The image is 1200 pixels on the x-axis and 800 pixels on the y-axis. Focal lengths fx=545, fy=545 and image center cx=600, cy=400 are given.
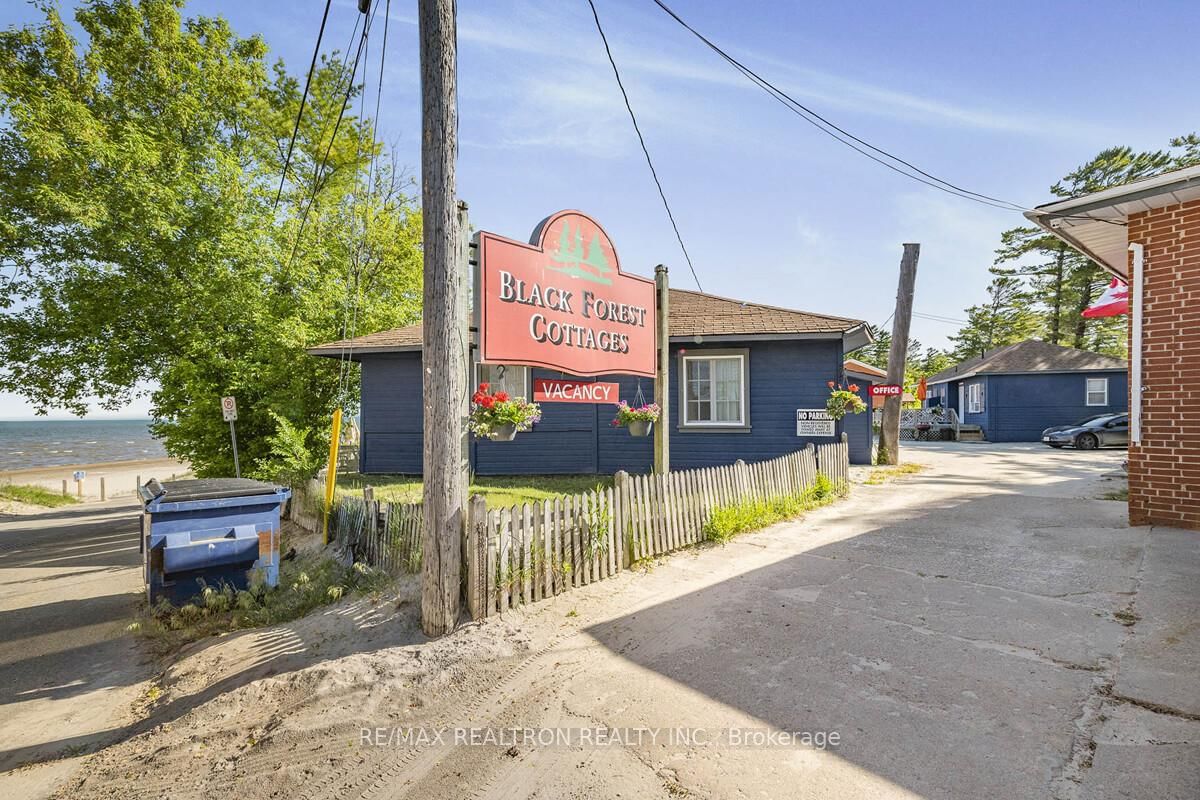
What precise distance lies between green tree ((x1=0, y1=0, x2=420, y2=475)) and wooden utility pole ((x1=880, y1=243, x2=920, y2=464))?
14.5 m

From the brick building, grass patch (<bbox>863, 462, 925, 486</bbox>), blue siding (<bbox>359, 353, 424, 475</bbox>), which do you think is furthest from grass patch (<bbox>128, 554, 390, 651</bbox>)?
grass patch (<bbox>863, 462, 925, 486</bbox>)

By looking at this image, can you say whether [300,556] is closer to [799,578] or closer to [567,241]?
[567,241]

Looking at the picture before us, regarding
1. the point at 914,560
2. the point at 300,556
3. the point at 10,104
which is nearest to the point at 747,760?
the point at 914,560

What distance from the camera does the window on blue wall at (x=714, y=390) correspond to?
42.6ft

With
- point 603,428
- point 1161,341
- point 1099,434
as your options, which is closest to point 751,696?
point 1161,341

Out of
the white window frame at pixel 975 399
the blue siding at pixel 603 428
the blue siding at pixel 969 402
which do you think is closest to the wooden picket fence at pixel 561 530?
the blue siding at pixel 603 428

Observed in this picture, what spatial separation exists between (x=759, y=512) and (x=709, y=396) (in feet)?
17.6

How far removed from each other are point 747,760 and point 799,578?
309cm

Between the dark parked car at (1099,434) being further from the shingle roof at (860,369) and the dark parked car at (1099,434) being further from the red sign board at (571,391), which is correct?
the red sign board at (571,391)

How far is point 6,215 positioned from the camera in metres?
13.8

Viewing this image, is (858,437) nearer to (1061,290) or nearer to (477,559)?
(477,559)

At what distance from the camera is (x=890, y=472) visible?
1414cm

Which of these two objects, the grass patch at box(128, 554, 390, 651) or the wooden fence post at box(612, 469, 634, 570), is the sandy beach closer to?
the grass patch at box(128, 554, 390, 651)

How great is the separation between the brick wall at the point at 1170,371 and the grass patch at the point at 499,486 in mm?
7380
